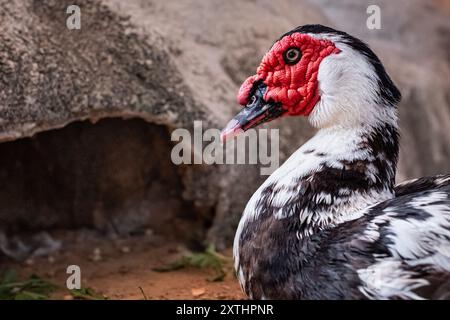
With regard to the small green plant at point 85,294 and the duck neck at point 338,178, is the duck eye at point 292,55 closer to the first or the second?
the duck neck at point 338,178

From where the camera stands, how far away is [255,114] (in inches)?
85.3

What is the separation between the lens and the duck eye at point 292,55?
211cm

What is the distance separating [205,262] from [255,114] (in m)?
1.27

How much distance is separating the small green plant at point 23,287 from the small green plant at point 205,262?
544mm

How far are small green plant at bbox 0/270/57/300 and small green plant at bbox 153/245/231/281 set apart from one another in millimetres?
544

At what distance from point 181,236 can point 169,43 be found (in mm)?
1039

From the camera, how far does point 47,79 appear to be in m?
2.85

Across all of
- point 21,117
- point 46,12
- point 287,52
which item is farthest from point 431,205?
point 46,12

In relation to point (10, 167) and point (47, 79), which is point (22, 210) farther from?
point (47, 79)

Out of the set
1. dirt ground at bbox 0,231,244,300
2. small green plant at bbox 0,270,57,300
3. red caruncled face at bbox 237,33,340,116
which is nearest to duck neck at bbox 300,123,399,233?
red caruncled face at bbox 237,33,340,116

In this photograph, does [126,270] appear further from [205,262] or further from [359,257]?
[359,257]

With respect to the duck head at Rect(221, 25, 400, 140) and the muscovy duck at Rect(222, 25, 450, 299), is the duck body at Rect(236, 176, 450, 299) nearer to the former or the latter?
the muscovy duck at Rect(222, 25, 450, 299)

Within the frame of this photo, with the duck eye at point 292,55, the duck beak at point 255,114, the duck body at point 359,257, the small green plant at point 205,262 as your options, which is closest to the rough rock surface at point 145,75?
the small green plant at point 205,262

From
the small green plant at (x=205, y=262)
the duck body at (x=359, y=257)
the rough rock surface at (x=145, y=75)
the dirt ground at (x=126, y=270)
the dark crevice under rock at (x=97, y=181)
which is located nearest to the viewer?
the duck body at (x=359, y=257)
